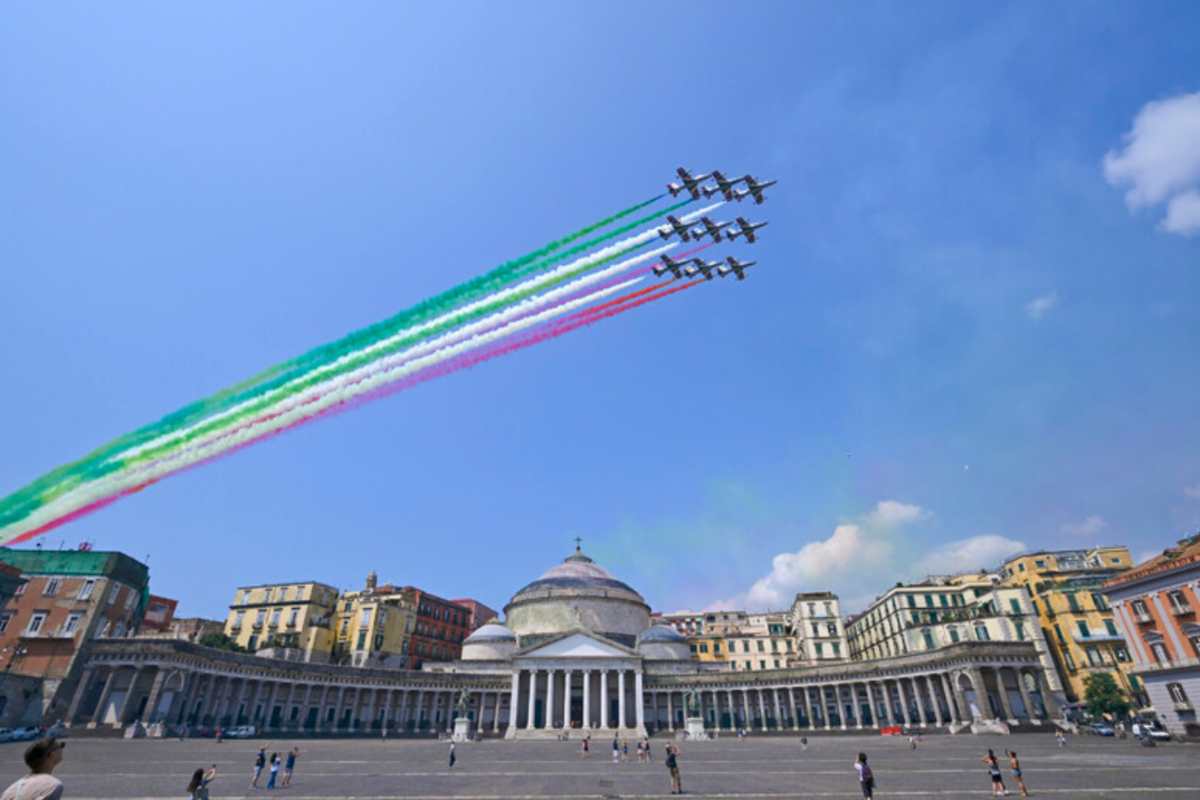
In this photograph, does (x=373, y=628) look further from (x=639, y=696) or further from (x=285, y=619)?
(x=639, y=696)

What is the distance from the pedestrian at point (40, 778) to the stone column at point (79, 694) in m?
63.8

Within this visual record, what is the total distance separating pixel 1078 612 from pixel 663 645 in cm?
4754

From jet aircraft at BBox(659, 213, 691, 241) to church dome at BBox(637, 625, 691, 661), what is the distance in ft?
196

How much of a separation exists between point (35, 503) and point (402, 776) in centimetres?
2798

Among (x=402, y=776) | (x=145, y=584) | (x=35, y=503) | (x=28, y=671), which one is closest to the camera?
(x=402, y=776)

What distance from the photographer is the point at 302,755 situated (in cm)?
Result: 3834

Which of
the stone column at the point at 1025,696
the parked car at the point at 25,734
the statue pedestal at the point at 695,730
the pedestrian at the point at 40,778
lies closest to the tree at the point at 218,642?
the parked car at the point at 25,734

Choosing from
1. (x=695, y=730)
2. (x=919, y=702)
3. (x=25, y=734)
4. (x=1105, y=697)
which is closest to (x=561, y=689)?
(x=695, y=730)

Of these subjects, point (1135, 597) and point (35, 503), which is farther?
point (1135, 597)

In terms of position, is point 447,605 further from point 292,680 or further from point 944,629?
point 944,629

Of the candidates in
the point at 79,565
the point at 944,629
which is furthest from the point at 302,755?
the point at 944,629

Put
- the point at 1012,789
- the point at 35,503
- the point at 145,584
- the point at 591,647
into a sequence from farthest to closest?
the point at 591,647 < the point at 145,584 < the point at 35,503 < the point at 1012,789

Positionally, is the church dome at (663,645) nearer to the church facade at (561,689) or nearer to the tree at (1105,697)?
the church facade at (561,689)

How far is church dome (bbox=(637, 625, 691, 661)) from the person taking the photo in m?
82.2
